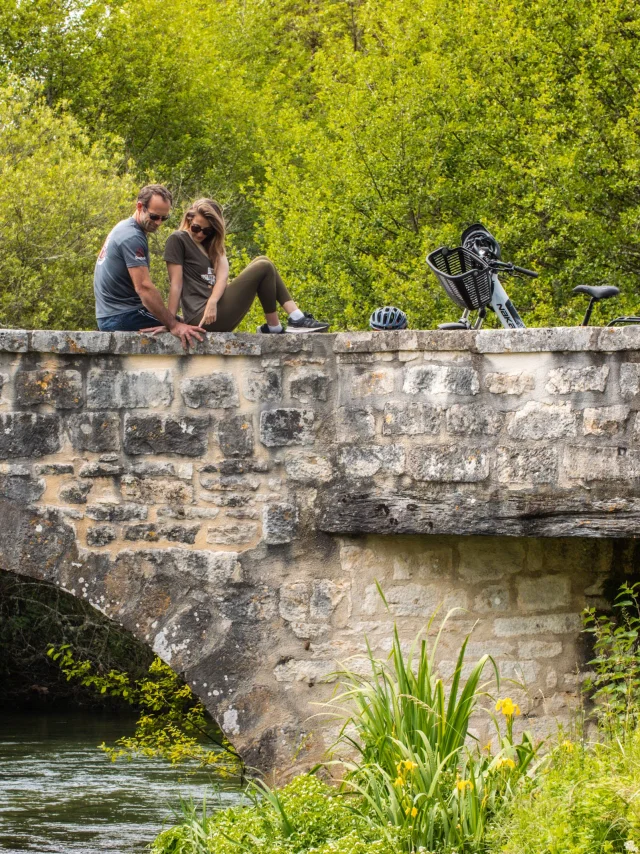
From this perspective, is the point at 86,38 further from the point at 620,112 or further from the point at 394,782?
the point at 394,782

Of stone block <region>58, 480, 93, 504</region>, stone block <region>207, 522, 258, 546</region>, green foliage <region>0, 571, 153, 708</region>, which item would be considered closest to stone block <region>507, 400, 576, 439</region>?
stone block <region>207, 522, 258, 546</region>

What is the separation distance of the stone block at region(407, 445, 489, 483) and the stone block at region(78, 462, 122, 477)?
132 centimetres

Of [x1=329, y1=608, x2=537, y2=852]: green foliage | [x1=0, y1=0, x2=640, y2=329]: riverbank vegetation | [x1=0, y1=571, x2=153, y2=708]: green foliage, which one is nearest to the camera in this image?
[x1=329, y1=608, x2=537, y2=852]: green foliage

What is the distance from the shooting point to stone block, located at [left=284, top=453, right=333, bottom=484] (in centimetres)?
567

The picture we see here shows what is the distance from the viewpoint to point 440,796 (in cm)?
455

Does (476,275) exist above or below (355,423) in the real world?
above

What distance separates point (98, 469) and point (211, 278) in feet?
3.55

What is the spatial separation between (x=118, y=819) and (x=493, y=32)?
11.1 meters

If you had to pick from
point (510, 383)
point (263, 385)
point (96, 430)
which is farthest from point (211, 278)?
point (510, 383)

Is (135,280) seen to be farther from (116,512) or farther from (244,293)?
(116,512)

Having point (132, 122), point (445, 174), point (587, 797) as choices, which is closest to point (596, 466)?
point (587, 797)

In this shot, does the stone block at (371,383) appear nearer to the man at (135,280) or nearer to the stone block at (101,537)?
the man at (135,280)

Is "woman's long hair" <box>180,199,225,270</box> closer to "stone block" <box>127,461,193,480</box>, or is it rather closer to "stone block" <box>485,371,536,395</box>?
"stone block" <box>127,461,193,480</box>

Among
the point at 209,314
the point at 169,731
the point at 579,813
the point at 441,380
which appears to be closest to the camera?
the point at 579,813
